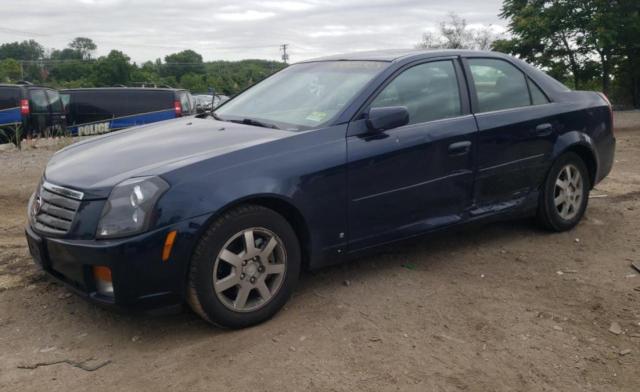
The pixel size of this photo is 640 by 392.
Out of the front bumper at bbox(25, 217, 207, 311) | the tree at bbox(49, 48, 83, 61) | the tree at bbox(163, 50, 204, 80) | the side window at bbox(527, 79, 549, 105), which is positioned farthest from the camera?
the tree at bbox(163, 50, 204, 80)

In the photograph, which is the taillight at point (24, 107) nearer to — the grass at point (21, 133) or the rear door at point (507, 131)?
the grass at point (21, 133)

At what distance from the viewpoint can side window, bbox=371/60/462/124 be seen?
4129 mm

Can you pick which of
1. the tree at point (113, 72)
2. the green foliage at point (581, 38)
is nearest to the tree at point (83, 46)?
the tree at point (113, 72)

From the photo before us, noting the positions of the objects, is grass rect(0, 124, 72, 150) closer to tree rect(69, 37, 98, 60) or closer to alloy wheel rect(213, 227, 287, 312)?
alloy wheel rect(213, 227, 287, 312)

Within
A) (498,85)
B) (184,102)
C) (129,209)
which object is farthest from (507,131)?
(184,102)

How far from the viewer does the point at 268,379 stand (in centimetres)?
291

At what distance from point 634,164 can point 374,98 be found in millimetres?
6075

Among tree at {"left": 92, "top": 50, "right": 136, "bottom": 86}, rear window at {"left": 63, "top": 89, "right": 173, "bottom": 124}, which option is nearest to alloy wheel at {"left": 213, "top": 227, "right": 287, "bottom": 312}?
rear window at {"left": 63, "top": 89, "right": 173, "bottom": 124}

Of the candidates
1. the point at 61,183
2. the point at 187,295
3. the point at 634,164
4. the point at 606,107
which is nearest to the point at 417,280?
the point at 187,295

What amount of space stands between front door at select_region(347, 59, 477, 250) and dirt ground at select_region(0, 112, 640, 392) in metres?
0.43

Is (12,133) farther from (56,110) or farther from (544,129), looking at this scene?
(544,129)

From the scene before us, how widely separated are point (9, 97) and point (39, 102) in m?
0.70

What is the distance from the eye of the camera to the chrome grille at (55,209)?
10.5ft

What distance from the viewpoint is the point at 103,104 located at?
1415 centimetres
